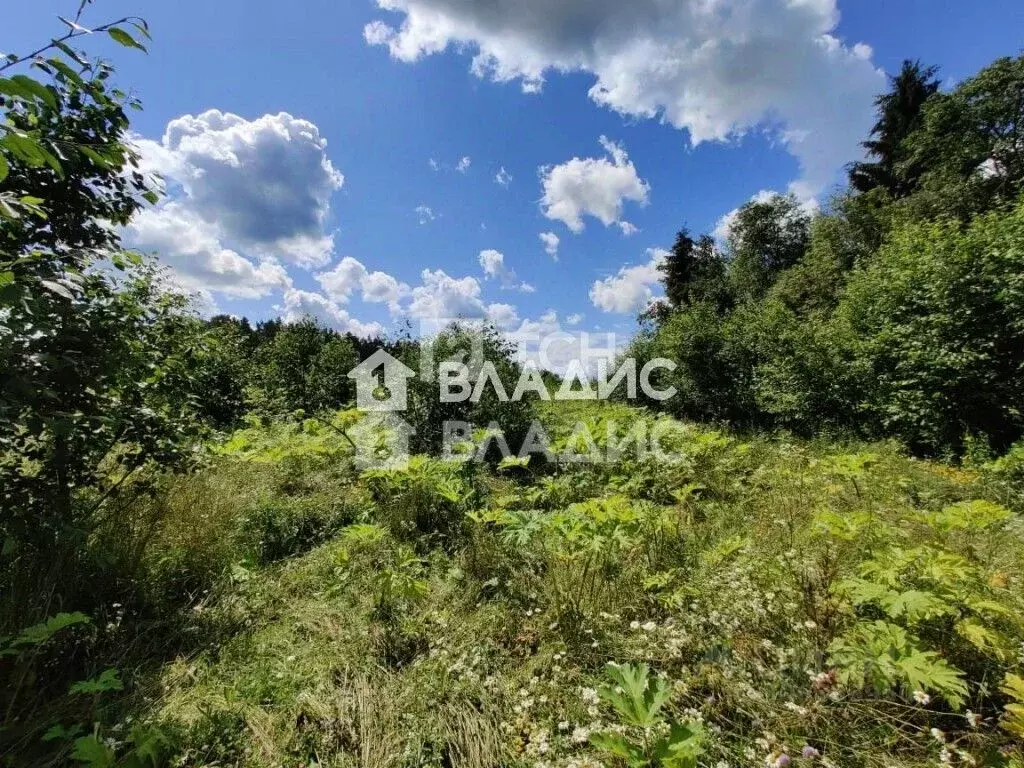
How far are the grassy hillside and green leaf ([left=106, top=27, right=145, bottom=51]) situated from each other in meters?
2.31

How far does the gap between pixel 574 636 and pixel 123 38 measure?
308cm

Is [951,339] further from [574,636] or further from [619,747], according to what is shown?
[619,747]

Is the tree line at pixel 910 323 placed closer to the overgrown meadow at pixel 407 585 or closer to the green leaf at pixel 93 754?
the overgrown meadow at pixel 407 585

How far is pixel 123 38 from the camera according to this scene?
111 cm

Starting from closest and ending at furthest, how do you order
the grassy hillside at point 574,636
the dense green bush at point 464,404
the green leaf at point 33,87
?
the green leaf at point 33,87
the grassy hillside at point 574,636
the dense green bush at point 464,404

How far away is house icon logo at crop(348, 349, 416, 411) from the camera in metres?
7.48

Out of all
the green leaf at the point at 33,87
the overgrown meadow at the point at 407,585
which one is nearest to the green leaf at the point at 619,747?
the overgrown meadow at the point at 407,585

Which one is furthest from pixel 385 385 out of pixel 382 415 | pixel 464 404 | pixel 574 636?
pixel 574 636

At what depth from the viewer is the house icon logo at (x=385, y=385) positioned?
7.48 m

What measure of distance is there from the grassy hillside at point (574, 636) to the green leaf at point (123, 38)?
2307 mm

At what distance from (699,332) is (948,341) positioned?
16.8 ft

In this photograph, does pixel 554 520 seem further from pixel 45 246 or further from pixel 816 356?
pixel 816 356

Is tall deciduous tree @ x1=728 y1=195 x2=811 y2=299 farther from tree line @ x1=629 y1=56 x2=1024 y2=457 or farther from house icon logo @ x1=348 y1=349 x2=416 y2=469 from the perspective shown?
house icon logo @ x1=348 y1=349 x2=416 y2=469

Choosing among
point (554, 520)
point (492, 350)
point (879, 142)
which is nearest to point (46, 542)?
A: point (554, 520)
